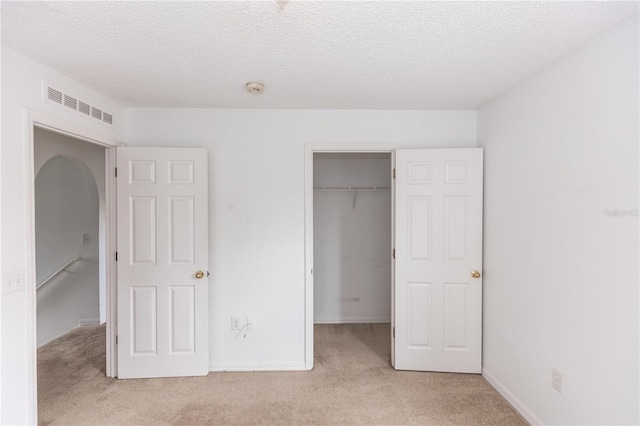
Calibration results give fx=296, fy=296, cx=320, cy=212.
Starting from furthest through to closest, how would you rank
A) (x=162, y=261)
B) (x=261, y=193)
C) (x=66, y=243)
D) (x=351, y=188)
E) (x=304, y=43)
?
(x=351, y=188) < (x=66, y=243) < (x=261, y=193) < (x=162, y=261) < (x=304, y=43)

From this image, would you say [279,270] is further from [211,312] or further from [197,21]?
[197,21]

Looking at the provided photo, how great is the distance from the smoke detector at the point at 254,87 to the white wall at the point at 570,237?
1.87 metres

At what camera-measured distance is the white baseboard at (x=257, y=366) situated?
2.67 m

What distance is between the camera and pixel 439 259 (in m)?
2.61

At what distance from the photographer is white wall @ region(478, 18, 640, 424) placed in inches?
55.9

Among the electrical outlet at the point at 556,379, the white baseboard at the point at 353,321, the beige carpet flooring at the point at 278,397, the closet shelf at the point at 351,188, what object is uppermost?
the closet shelf at the point at 351,188

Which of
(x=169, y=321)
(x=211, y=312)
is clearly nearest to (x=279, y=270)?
(x=211, y=312)

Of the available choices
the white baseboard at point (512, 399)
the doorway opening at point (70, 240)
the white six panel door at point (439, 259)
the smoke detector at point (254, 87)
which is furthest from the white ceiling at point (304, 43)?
the white baseboard at point (512, 399)

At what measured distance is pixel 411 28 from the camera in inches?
56.8

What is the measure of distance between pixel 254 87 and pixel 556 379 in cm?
274

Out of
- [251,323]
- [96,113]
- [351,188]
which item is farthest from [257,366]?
[96,113]

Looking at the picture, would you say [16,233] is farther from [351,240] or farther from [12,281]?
[351,240]

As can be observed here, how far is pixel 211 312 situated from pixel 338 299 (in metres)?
1.81

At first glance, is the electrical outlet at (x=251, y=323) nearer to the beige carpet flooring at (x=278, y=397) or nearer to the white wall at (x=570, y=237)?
the beige carpet flooring at (x=278, y=397)
